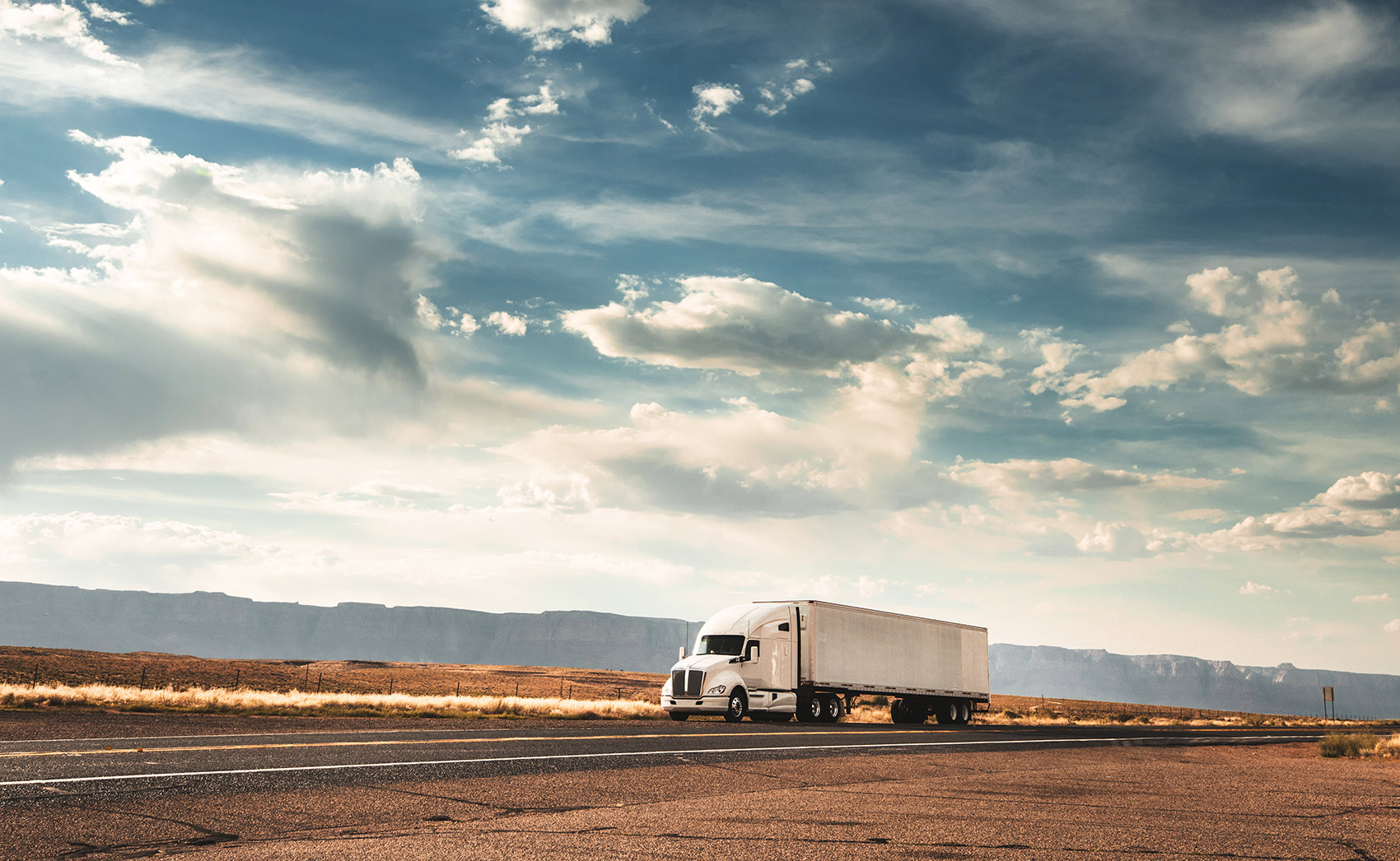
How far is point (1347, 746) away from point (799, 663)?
14.6 metres

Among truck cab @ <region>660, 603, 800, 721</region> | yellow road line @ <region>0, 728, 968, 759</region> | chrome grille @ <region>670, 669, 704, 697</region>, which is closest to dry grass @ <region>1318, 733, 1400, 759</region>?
yellow road line @ <region>0, 728, 968, 759</region>

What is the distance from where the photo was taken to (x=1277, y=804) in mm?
12070

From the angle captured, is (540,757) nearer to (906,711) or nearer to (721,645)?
(721,645)

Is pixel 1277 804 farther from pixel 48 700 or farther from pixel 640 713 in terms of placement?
pixel 48 700

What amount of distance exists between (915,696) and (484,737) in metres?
21.7

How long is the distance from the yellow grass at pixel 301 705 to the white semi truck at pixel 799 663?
12.7 ft

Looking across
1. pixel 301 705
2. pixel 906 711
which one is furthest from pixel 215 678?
pixel 906 711

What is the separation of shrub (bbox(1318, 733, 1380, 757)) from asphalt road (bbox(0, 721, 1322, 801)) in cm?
677

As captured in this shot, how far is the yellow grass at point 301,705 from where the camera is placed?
88.0ft

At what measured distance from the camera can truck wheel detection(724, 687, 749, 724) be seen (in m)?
29.2

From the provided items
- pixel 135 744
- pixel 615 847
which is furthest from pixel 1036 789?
pixel 135 744

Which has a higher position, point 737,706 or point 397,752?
point 397,752

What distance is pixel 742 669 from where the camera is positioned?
1171 inches

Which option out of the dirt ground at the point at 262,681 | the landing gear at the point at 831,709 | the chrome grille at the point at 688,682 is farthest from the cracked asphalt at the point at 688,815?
the dirt ground at the point at 262,681
